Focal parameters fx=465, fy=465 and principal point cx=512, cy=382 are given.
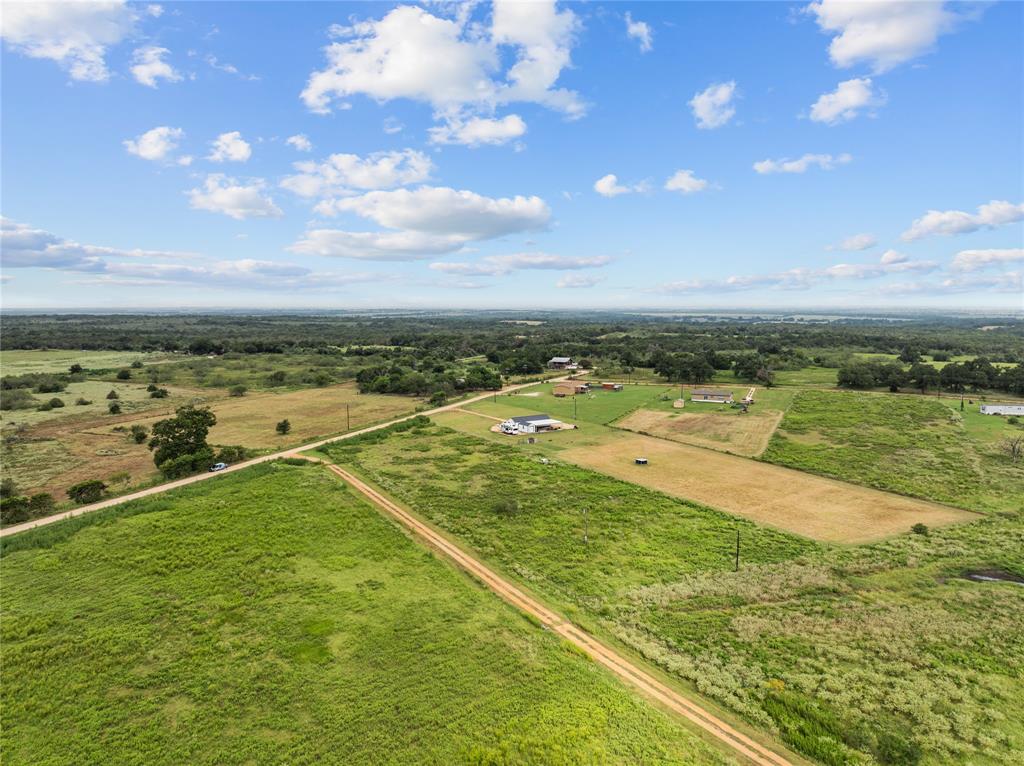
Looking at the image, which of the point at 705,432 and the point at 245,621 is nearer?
the point at 245,621

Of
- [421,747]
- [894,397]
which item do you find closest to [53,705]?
[421,747]

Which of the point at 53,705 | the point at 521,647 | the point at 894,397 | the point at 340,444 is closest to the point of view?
the point at 53,705

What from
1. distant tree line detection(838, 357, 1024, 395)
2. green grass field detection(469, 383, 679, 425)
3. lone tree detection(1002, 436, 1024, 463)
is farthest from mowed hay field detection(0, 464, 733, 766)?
distant tree line detection(838, 357, 1024, 395)

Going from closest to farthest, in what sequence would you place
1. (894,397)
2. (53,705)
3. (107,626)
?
(53,705) → (107,626) → (894,397)

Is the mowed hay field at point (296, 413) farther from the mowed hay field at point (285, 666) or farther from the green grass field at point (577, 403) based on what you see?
the mowed hay field at point (285, 666)

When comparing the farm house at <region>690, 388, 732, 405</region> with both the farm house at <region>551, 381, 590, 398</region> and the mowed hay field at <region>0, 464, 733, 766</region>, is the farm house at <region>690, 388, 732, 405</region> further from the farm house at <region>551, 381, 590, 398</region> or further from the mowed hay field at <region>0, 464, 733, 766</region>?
the mowed hay field at <region>0, 464, 733, 766</region>

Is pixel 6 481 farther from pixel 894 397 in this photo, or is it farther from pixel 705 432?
pixel 894 397

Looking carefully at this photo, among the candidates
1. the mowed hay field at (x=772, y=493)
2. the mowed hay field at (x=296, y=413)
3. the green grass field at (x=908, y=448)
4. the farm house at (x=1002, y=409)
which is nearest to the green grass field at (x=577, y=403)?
the mowed hay field at (x=296, y=413)
